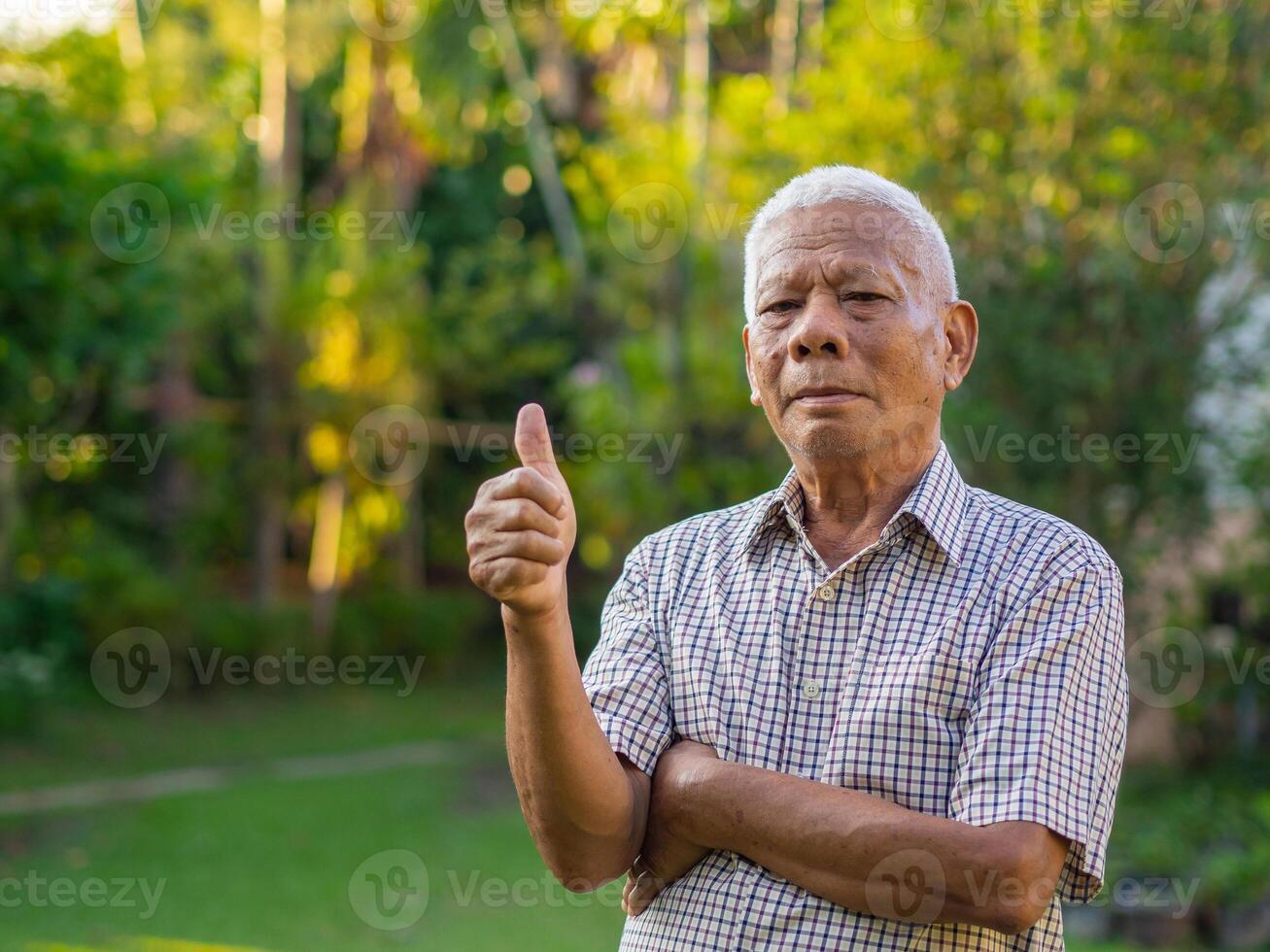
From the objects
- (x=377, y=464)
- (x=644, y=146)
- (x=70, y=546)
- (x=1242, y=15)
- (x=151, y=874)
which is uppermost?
(x=644, y=146)

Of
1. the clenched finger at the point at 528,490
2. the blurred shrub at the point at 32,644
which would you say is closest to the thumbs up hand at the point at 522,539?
the clenched finger at the point at 528,490

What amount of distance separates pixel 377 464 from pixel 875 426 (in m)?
14.4

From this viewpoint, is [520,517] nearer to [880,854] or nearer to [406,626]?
[880,854]

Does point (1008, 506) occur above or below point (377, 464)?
below

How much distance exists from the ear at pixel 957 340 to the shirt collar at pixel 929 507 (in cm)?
13

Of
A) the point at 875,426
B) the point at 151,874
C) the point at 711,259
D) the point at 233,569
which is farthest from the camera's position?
the point at 233,569

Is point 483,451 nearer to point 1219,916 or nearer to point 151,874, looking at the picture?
point 151,874

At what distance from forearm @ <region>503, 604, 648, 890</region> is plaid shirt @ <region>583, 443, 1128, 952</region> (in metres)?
0.10

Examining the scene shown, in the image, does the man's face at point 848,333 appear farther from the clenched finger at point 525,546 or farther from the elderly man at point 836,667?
the clenched finger at point 525,546

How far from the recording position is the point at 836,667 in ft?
6.55

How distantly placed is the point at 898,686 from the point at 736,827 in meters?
0.29

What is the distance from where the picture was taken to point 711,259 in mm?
11008

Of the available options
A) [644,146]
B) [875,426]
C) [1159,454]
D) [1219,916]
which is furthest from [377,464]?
[875,426]

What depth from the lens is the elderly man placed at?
5.97 feet
